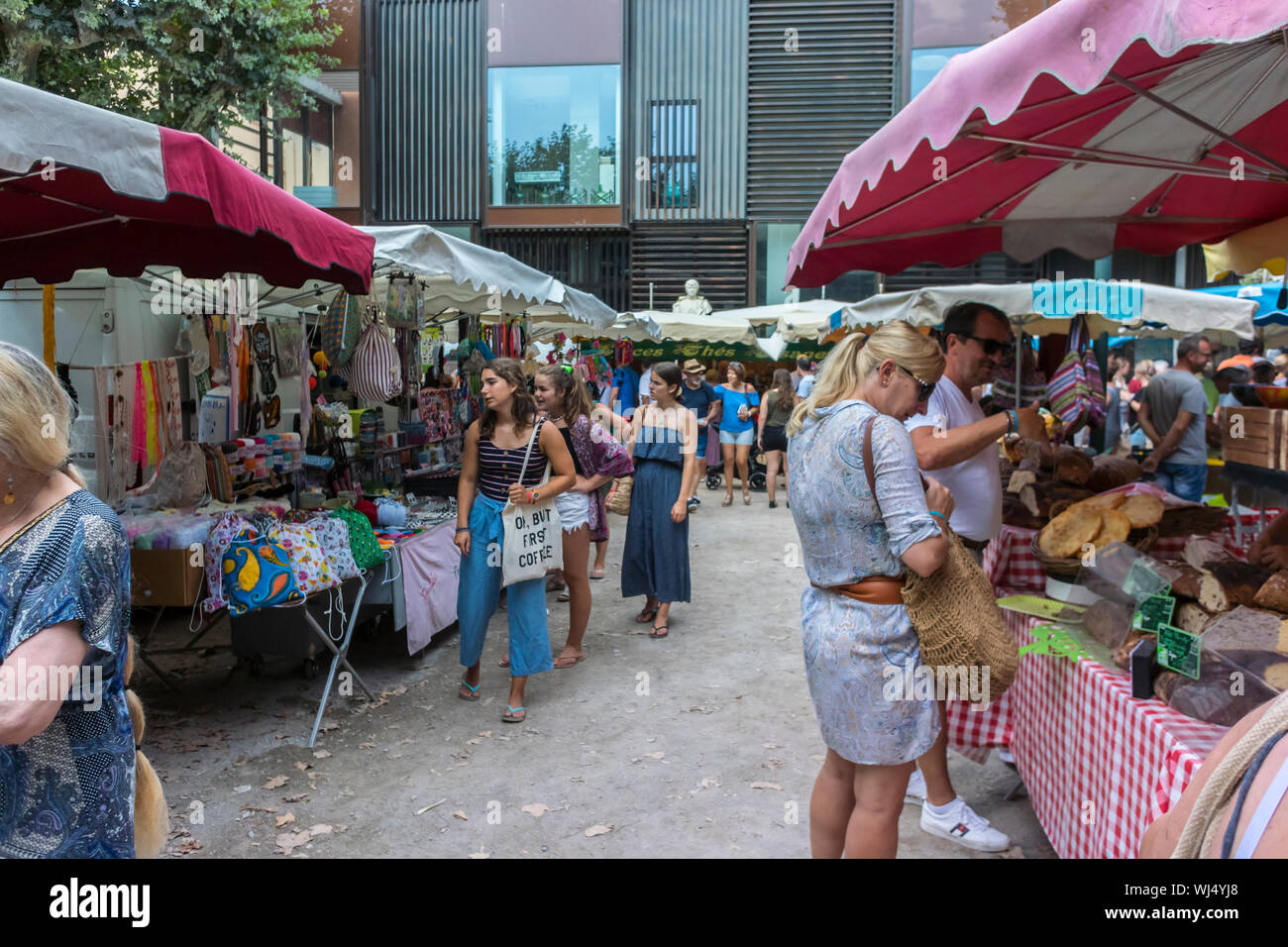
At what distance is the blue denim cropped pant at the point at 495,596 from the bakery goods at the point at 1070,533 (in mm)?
2736

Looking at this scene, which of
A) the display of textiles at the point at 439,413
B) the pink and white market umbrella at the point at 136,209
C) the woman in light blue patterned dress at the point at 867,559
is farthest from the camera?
the display of textiles at the point at 439,413

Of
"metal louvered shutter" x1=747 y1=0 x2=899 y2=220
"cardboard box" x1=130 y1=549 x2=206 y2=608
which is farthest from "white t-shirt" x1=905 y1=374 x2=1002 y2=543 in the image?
"metal louvered shutter" x1=747 y1=0 x2=899 y2=220

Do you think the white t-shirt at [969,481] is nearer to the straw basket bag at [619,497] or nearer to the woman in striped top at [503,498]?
the woman in striped top at [503,498]

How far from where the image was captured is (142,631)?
666 centimetres

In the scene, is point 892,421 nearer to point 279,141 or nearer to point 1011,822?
point 1011,822

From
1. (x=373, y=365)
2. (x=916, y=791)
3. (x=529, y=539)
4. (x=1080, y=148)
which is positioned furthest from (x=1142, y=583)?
(x=373, y=365)

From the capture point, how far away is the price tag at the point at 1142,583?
2953 mm

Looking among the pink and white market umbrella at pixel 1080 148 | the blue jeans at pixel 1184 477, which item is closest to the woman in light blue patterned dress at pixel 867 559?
the pink and white market umbrella at pixel 1080 148

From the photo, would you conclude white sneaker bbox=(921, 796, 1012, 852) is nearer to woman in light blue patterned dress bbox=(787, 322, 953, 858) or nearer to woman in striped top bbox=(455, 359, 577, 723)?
woman in light blue patterned dress bbox=(787, 322, 953, 858)

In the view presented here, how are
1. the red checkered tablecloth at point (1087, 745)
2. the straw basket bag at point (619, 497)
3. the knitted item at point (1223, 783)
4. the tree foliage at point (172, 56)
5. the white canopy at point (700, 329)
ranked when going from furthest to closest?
the white canopy at point (700, 329) → the straw basket bag at point (619, 497) → the tree foliage at point (172, 56) → the red checkered tablecloth at point (1087, 745) → the knitted item at point (1223, 783)

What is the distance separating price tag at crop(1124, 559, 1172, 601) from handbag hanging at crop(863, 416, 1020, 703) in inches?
22.6

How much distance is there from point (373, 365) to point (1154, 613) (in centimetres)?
587

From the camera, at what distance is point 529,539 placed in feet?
17.3

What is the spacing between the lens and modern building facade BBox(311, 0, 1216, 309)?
1886 centimetres
